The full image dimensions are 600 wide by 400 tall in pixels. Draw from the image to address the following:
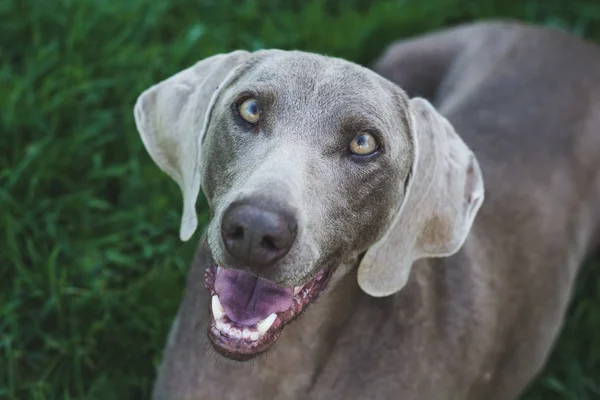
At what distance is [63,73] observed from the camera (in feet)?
13.2

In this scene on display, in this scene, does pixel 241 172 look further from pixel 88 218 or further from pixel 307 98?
pixel 88 218

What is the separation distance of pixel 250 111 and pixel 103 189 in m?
1.53

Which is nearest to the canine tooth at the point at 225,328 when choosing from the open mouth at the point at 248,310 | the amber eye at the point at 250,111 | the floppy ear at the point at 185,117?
the open mouth at the point at 248,310

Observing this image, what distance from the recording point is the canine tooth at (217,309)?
2.49 metres

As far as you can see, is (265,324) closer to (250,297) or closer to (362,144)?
(250,297)

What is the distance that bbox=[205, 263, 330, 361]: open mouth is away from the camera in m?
2.46

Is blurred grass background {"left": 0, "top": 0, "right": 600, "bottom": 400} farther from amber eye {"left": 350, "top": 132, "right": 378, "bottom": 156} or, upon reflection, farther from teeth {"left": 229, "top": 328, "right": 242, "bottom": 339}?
amber eye {"left": 350, "top": 132, "right": 378, "bottom": 156}

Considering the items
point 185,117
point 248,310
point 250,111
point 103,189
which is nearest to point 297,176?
point 250,111

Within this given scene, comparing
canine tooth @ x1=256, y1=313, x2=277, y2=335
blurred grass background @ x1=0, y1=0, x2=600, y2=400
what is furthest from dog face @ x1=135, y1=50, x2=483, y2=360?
blurred grass background @ x1=0, y1=0, x2=600, y2=400

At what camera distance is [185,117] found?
8.94 ft

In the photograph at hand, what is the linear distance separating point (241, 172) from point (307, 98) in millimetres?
280

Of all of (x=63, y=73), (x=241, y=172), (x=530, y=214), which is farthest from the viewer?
(x=63, y=73)

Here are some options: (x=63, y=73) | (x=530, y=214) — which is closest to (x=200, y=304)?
(x=530, y=214)

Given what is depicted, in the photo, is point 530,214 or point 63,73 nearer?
point 530,214
